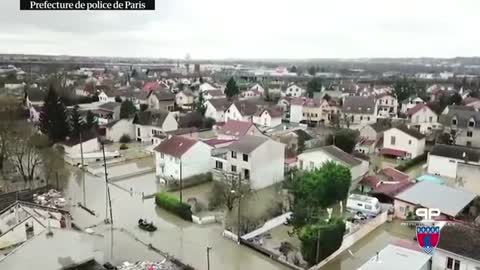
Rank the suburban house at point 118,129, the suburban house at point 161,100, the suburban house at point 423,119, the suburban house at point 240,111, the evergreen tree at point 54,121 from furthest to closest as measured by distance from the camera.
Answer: the suburban house at point 161,100 < the suburban house at point 240,111 < the suburban house at point 423,119 < the suburban house at point 118,129 < the evergreen tree at point 54,121

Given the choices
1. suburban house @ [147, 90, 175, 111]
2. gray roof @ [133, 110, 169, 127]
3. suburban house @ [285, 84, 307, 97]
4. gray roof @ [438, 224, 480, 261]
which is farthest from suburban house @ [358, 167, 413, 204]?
suburban house @ [285, 84, 307, 97]

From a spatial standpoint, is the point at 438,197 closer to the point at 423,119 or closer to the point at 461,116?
the point at 461,116

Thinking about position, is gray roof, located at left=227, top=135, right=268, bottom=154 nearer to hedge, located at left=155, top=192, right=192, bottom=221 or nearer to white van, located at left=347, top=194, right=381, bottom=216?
hedge, located at left=155, top=192, right=192, bottom=221

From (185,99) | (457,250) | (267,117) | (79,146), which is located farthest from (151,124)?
(457,250)

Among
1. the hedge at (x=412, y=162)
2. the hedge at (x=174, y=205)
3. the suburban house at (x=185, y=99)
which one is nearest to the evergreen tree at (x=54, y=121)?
the hedge at (x=174, y=205)

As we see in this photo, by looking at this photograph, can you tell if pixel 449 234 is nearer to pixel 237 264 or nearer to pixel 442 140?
pixel 237 264

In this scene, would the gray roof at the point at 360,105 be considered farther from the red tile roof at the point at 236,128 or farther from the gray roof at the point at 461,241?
the gray roof at the point at 461,241
